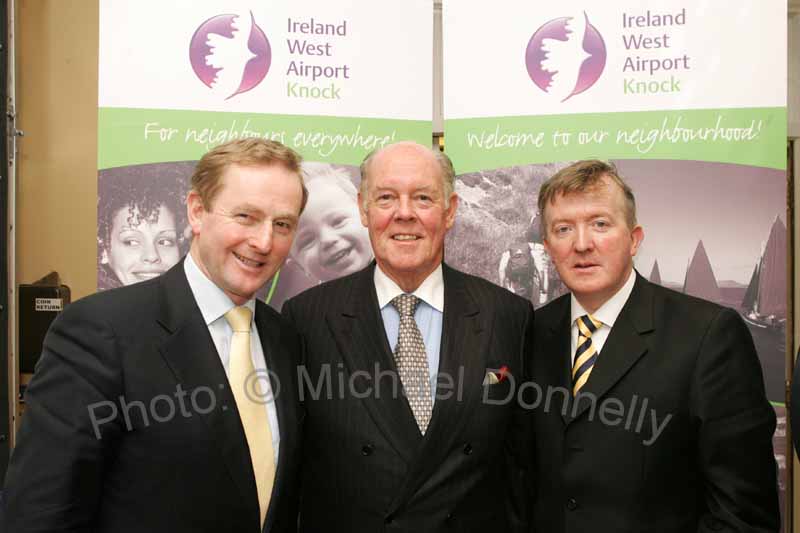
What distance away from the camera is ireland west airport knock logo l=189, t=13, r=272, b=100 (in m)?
2.83

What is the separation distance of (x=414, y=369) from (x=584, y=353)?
55cm

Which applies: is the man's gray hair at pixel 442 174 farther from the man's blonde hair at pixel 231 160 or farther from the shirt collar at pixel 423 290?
the man's blonde hair at pixel 231 160

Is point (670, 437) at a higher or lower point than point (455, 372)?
lower

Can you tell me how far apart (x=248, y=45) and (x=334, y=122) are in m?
0.47

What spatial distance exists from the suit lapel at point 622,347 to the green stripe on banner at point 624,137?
0.92 metres

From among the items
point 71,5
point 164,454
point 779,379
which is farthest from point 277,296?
point 779,379

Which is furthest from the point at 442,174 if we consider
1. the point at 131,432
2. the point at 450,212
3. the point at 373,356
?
the point at 131,432

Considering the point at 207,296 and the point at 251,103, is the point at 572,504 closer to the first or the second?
the point at 207,296

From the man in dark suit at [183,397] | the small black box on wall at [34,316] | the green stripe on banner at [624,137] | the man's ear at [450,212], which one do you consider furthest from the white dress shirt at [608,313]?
the small black box on wall at [34,316]

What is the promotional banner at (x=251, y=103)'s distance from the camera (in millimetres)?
2814

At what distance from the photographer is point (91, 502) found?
1578 mm

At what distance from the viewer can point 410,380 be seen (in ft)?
6.87

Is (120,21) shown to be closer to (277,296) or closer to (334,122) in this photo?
(334,122)

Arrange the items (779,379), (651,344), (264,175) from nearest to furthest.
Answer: (264,175) < (651,344) < (779,379)
